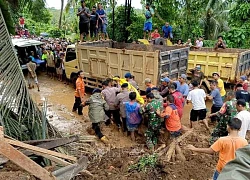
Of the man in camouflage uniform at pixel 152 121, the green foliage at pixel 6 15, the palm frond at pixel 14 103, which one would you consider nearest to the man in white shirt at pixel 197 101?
the man in camouflage uniform at pixel 152 121

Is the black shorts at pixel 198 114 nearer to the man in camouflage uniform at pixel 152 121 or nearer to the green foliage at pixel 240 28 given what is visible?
the man in camouflage uniform at pixel 152 121

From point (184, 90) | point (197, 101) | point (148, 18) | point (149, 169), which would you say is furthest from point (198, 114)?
point (148, 18)

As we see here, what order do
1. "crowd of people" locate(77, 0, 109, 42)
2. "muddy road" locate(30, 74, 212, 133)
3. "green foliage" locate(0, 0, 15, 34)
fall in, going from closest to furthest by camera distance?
"green foliage" locate(0, 0, 15, 34), "muddy road" locate(30, 74, 212, 133), "crowd of people" locate(77, 0, 109, 42)

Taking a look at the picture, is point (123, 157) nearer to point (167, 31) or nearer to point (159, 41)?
point (159, 41)

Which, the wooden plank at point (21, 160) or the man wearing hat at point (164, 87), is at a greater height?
the wooden plank at point (21, 160)

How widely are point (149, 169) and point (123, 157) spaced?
81cm

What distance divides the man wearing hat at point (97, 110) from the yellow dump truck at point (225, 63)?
384cm

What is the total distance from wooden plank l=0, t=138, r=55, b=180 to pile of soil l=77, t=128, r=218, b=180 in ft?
4.26

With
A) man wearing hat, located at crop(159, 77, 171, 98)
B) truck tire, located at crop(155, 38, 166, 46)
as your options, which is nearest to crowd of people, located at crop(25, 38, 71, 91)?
truck tire, located at crop(155, 38, 166, 46)

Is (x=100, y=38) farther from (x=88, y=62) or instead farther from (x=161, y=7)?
(x=161, y=7)

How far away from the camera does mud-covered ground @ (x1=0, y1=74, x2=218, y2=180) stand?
14.2 ft

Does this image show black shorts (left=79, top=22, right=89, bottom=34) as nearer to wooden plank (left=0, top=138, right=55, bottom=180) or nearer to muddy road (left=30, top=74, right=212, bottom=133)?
muddy road (left=30, top=74, right=212, bottom=133)

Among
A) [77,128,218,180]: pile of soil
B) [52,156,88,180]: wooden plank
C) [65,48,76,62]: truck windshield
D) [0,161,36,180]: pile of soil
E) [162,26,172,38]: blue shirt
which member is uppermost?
[162,26,172,38]: blue shirt

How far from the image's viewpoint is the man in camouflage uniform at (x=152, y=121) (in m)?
5.53
